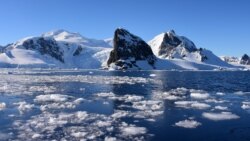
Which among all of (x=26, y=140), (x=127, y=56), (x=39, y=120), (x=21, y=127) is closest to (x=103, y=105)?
(x=39, y=120)

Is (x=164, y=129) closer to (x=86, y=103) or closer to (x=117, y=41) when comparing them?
(x=86, y=103)

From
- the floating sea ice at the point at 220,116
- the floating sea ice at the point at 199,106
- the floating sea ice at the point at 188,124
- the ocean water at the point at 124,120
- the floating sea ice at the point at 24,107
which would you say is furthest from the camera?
the floating sea ice at the point at 199,106

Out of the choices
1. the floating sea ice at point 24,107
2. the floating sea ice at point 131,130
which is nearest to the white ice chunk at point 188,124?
the floating sea ice at point 131,130

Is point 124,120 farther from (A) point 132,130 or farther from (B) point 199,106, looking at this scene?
(B) point 199,106

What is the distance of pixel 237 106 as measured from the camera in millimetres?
35062

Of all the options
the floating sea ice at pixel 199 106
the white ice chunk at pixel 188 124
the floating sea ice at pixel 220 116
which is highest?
the floating sea ice at pixel 199 106

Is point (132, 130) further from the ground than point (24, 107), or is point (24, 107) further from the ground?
point (24, 107)

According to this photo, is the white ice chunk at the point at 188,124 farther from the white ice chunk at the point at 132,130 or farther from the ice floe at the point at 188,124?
the white ice chunk at the point at 132,130

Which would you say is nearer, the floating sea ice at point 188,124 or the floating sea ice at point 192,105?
the floating sea ice at point 188,124

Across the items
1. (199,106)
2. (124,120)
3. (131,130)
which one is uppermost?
(199,106)

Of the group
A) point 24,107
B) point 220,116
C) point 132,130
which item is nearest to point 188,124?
point 220,116

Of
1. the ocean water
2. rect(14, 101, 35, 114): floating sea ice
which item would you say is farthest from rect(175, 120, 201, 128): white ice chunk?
rect(14, 101, 35, 114): floating sea ice

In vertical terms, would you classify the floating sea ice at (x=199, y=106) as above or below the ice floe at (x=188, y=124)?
above

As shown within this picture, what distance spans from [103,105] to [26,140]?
1529cm
